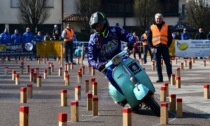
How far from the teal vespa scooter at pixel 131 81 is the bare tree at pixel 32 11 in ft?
151

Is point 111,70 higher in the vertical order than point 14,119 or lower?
higher

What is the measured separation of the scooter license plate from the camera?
12.6m

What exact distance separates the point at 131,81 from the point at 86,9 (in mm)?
46157

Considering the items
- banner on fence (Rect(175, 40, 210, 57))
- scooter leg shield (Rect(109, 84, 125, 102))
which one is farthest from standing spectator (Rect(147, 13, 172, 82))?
banner on fence (Rect(175, 40, 210, 57))

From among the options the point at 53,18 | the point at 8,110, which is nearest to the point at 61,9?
the point at 53,18

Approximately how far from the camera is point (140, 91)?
12.4m

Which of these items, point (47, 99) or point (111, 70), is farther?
point (47, 99)

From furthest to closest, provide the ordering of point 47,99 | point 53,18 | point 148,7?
1. point 53,18
2. point 148,7
3. point 47,99

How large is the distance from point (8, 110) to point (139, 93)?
3086mm

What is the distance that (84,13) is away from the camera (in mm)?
58781

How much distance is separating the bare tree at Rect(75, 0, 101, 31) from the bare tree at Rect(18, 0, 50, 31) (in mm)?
3317

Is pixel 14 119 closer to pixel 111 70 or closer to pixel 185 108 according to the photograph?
pixel 111 70

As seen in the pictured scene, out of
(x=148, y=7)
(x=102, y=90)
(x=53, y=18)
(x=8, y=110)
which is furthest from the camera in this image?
(x=53, y=18)

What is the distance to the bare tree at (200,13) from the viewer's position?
55781 millimetres
